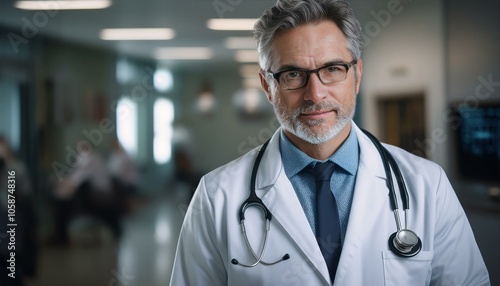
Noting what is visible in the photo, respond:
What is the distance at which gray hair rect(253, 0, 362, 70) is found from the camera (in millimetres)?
1085

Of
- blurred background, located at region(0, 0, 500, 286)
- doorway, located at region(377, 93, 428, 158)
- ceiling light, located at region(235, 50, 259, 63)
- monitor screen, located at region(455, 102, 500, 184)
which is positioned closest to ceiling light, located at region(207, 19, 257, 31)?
blurred background, located at region(0, 0, 500, 286)

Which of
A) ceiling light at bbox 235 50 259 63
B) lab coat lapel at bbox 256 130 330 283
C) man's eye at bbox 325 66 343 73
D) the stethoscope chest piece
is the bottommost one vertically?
the stethoscope chest piece

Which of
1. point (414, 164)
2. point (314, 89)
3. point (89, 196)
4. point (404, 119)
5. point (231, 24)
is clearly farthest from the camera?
point (89, 196)

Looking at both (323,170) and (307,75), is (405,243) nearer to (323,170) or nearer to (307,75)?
(323,170)

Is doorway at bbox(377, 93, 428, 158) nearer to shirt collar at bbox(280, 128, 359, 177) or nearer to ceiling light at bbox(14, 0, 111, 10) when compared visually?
shirt collar at bbox(280, 128, 359, 177)

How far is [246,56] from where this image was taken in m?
2.79

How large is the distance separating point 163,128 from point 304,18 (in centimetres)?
191

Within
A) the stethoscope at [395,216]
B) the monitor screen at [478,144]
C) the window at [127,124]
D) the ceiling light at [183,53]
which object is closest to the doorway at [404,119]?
the monitor screen at [478,144]

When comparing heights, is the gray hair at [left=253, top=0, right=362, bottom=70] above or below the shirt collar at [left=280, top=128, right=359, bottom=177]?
above

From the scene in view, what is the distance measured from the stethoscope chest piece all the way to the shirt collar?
6.5 inches

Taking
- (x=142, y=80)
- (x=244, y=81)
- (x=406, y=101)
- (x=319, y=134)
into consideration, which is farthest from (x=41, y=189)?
(x=319, y=134)

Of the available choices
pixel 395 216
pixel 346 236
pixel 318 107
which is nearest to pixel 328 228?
pixel 346 236

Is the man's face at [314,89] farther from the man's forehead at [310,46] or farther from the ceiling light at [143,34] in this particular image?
the ceiling light at [143,34]

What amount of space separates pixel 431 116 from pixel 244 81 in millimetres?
975
